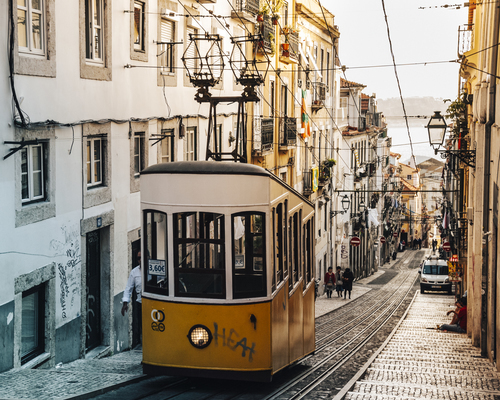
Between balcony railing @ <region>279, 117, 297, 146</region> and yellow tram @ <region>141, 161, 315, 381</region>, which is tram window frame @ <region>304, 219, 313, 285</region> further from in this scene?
balcony railing @ <region>279, 117, 297, 146</region>

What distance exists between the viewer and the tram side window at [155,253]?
8438mm

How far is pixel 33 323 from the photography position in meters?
10.6

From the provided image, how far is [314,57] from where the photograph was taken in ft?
119

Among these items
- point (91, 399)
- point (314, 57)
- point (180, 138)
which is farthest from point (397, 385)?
point (314, 57)

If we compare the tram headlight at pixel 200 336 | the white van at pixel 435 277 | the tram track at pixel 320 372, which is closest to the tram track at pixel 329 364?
the tram track at pixel 320 372

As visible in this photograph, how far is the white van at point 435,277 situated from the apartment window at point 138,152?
26852 millimetres

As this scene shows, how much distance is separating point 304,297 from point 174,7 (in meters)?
8.80

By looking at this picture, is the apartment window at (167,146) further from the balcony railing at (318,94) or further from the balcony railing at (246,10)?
the balcony railing at (318,94)

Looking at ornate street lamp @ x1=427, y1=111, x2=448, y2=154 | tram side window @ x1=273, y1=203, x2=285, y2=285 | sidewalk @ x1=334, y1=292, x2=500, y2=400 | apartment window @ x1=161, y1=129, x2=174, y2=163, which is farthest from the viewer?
apartment window @ x1=161, y1=129, x2=174, y2=163

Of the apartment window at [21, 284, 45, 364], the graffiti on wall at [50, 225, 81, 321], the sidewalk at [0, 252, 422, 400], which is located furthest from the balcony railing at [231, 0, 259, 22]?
the sidewalk at [0, 252, 422, 400]

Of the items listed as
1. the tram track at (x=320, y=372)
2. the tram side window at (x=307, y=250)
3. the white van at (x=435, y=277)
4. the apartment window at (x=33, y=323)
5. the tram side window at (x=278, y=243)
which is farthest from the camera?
the white van at (x=435, y=277)

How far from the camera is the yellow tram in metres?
8.30

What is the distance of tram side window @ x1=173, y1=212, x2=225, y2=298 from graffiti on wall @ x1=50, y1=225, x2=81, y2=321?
3.34 metres

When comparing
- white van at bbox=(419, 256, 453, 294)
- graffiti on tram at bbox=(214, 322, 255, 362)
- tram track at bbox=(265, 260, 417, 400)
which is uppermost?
graffiti on tram at bbox=(214, 322, 255, 362)
